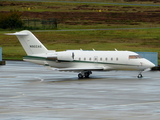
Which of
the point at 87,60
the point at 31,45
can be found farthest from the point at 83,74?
the point at 31,45

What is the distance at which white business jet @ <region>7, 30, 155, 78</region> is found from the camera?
43.8 m

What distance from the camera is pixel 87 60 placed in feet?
146

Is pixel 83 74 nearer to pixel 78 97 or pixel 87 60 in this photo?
pixel 87 60

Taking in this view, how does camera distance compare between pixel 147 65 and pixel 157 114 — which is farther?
pixel 147 65

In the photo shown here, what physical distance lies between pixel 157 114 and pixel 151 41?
205 ft

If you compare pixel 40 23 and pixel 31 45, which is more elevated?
pixel 40 23

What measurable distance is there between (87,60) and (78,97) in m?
14.7

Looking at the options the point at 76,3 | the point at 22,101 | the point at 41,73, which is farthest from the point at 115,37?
the point at 22,101

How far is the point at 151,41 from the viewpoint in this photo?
8488 centimetres

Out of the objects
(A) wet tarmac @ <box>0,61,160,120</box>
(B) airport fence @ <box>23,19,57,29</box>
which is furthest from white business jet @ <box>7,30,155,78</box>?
(B) airport fence @ <box>23,19,57,29</box>

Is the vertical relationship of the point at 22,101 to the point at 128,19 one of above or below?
below

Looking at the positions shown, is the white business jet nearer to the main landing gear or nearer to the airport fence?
the main landing gear

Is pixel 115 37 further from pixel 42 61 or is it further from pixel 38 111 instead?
pixel 38 111

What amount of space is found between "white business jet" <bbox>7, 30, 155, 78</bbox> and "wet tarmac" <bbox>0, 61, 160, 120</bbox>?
1.03 metres
